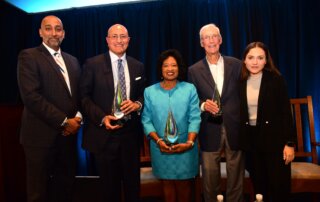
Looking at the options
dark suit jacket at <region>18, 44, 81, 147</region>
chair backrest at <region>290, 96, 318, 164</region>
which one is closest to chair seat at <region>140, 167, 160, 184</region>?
dark suit jacket at <region>18, 44, 81, 147</region>

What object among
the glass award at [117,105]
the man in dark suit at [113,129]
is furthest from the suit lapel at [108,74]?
the glass award at [117,105]

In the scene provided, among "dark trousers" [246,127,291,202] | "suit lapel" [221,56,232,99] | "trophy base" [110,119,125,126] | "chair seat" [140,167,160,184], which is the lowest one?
"chair seat" [140,167,160,184]

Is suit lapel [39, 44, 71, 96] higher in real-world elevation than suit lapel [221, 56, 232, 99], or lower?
higher

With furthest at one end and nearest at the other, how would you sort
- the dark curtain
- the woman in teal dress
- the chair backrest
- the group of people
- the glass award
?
the dark curtain, the chair backrest, the woman in teal dress, the group of people, the glass award

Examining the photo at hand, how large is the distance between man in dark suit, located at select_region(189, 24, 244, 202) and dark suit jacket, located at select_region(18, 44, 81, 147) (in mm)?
1053

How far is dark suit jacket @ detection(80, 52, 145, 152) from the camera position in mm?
1980

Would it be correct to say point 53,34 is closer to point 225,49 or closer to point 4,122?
point 4,122

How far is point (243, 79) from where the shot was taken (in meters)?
2.02

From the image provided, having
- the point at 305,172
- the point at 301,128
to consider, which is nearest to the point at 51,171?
the point at 305,172

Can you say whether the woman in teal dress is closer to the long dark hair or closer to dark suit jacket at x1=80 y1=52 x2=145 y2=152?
dark suit jacket at x1=80 y1=52 x2=145 y2=152

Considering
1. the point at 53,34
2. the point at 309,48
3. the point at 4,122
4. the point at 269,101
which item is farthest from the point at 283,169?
the point at 4,122

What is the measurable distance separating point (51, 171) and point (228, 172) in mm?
1405

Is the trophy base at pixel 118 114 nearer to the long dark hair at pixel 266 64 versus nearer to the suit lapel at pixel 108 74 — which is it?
the suit lapel at pixel 108 74

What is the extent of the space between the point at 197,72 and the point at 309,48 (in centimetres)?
212
